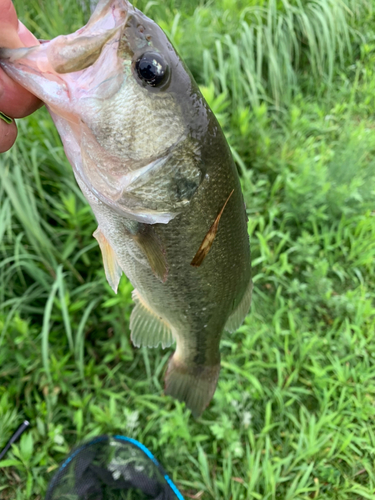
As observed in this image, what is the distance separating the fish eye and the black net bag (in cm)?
178

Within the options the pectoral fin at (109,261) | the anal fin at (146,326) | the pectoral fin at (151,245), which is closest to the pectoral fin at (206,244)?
the pectoral fin at (151,245)

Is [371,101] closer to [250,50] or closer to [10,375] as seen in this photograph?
[250,50]

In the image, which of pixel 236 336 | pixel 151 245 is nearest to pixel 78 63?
pixel 151 245

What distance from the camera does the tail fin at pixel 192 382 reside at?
1.59 metres

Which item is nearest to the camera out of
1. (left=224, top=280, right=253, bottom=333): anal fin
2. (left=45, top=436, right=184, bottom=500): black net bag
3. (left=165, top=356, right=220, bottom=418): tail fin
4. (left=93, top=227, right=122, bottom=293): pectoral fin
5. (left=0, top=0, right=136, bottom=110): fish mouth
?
(left=0, top=0, right=136, bottom=110): fish mouth

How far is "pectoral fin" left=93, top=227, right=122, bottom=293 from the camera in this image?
121 cm

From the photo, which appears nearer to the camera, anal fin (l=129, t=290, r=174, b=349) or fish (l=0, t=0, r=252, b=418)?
fish (l=0, t=0, r=252, b=418)

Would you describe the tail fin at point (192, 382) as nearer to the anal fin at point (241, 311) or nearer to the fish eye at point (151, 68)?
the anal fin at point (241, 311)

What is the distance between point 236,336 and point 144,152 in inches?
64.4

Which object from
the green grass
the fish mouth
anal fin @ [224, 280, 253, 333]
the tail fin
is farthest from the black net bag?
the fish mouth

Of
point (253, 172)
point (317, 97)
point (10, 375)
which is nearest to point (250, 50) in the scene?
point (317, 97)

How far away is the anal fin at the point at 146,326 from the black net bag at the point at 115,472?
753 millimetres

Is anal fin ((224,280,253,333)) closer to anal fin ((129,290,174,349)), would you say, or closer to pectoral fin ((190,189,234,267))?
anal fin ((129,290,174,349))

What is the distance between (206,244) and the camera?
1091 mm
